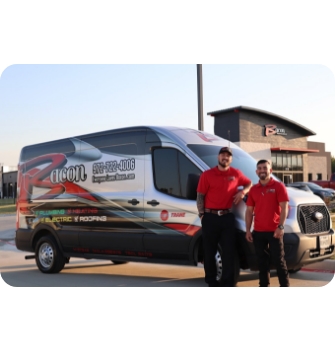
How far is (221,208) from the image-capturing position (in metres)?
7.61

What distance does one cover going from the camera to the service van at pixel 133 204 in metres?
7.86

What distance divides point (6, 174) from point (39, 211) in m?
3.97

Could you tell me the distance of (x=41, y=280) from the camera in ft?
32.1

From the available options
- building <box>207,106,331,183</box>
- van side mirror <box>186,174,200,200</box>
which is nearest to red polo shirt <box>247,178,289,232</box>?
van side mirror <box>186,174,200,200</box>

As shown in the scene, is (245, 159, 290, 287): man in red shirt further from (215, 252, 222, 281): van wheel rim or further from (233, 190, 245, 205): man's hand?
(215, 252, 222, 281): van wheel rim

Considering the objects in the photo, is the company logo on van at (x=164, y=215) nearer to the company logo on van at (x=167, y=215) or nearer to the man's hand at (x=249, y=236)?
the company logo on van at (x=167, y=215)

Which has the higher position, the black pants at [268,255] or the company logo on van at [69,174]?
the company logo on van at [69,174]

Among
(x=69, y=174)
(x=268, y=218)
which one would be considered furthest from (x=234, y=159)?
(x=69, y=174)

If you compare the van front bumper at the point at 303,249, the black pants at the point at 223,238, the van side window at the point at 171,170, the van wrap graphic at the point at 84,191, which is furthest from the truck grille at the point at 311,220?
the van side window at the point at 171,170

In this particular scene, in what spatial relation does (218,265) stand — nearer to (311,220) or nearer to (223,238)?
(223,238)

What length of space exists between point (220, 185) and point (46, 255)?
4.75 meters

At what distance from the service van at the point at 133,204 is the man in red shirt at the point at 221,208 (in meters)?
0.16

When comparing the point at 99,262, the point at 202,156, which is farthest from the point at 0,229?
the point at 202,156

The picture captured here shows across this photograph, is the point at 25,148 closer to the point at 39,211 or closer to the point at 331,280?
the point at 39,211
